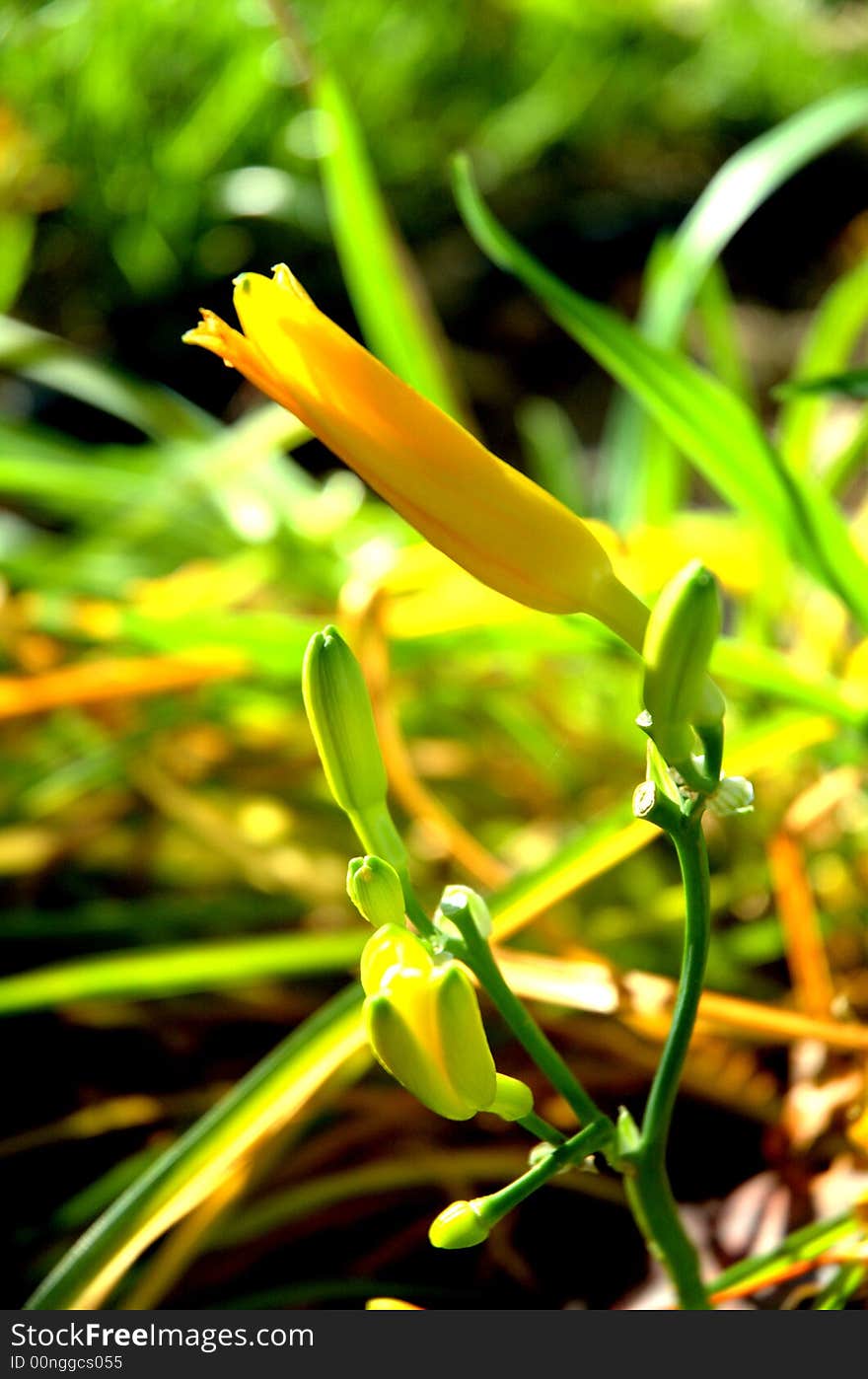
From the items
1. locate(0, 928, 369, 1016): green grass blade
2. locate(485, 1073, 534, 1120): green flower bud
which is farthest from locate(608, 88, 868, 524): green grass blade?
locate(485, 1073, 534, 1120): green flower bud

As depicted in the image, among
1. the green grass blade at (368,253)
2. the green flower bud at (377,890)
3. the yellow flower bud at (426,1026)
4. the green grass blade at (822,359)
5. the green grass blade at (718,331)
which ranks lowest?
the yellow flower bud at (426,1026)

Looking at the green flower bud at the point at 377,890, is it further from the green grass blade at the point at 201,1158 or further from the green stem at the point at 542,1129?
the green grass blade at the point at 201,1158

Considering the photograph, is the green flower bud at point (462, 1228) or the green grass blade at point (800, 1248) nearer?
the green flower bud at point (462, 1228)

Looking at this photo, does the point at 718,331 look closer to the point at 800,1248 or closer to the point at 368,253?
the point at 368,253

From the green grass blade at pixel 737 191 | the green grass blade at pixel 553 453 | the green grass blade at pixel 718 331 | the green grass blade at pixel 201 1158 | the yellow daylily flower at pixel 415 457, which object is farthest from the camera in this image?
the green grass blade at pixel 553 453

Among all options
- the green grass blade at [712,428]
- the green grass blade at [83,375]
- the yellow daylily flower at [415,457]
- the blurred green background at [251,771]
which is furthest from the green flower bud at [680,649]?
the green grass blade at [83,375]

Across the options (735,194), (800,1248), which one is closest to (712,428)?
(735,194)
